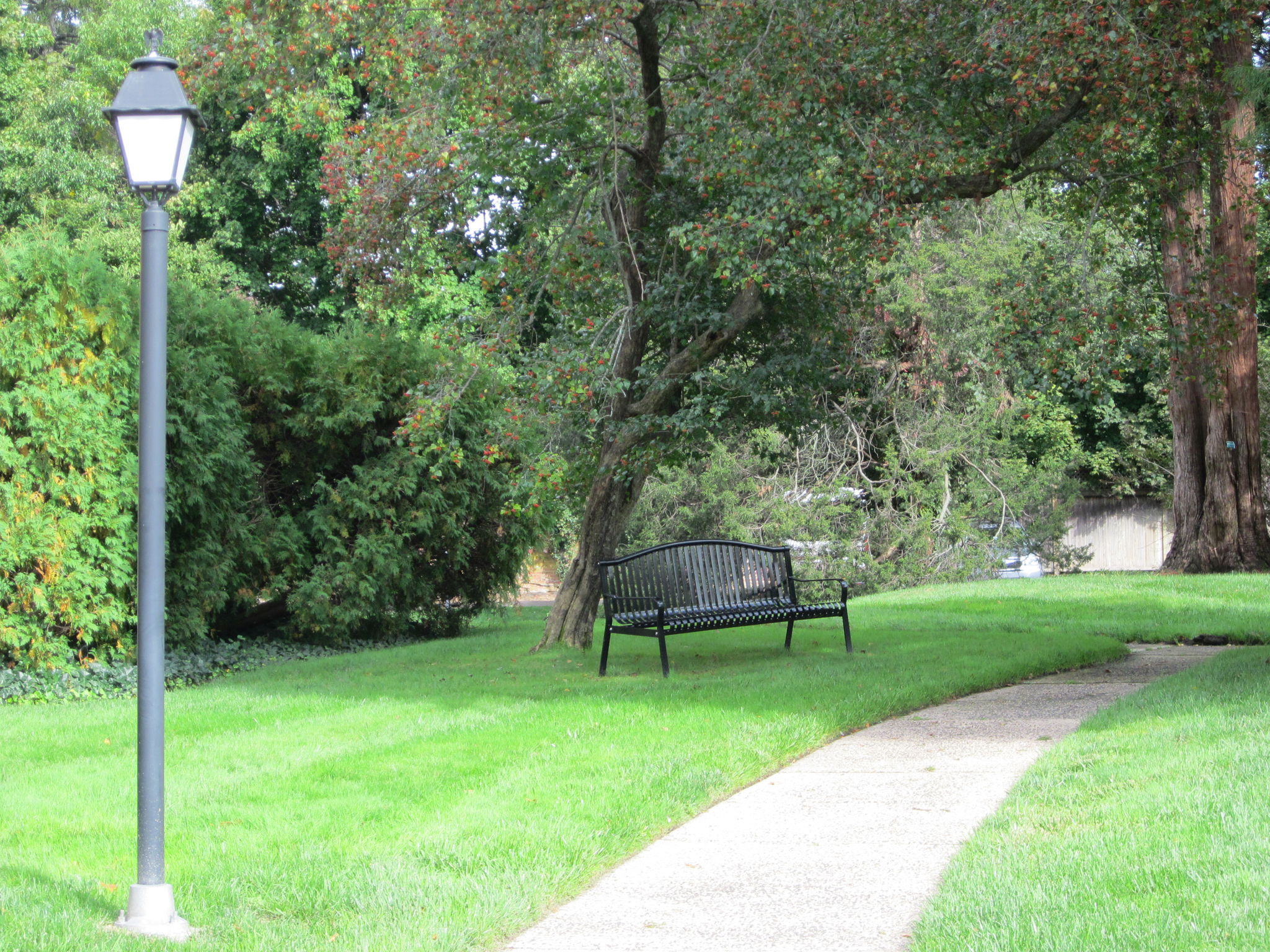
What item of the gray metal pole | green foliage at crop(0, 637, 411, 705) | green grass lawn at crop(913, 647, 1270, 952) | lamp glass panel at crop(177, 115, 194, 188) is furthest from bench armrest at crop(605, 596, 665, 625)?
lamp glass panel at crop(177, 115, 194, 188)

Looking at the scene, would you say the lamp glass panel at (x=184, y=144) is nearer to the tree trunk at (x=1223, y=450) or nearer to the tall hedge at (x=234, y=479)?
the tall hedge at (x=234, y=479)

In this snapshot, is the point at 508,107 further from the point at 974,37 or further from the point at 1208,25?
the point at 1208,25

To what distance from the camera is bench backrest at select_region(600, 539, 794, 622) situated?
33.7ft

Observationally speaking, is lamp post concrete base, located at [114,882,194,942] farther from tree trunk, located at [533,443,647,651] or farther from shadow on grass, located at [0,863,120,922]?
tree trunk, located at [533,443,647,651]

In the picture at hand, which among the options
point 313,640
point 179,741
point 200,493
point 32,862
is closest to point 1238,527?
point 313,640

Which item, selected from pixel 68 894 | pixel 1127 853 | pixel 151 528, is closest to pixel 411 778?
pixel 68 894

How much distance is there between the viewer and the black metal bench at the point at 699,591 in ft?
32.7

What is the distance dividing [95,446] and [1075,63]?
8241 millimetres

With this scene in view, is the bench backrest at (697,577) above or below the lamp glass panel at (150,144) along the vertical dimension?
below

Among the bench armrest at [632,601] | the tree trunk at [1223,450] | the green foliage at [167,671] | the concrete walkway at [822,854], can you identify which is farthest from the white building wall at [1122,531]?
the concrete walkway at [822,854]

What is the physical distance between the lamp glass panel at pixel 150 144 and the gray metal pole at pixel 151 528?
14 centimetres

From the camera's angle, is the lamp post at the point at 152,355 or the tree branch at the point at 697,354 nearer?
the lamp post at the point at 152,355

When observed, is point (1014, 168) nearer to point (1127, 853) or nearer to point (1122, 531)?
point (1127, 853)

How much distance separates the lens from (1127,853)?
170 inches
